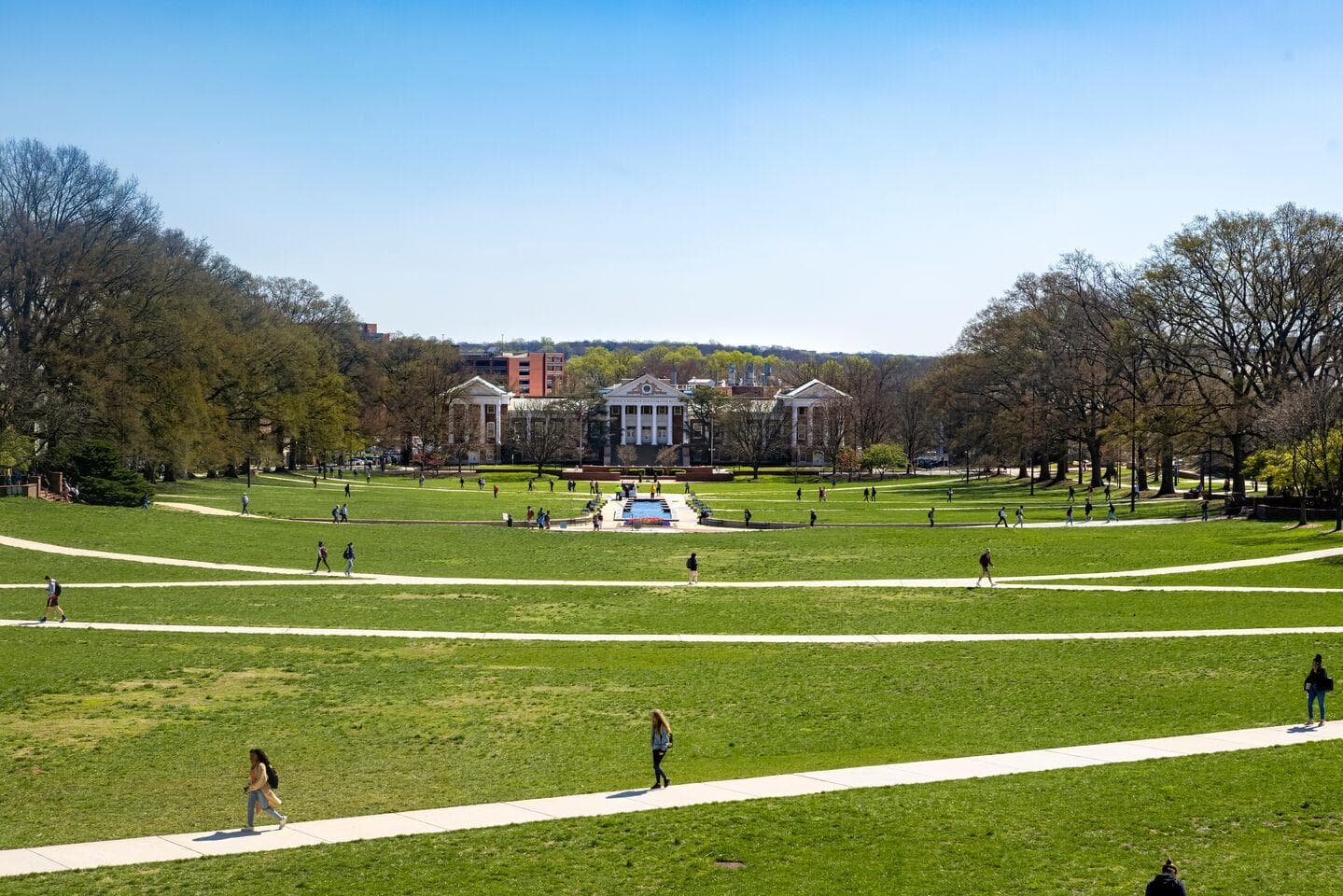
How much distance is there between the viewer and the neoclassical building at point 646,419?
13938cm

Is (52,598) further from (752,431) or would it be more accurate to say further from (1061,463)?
(752,431)

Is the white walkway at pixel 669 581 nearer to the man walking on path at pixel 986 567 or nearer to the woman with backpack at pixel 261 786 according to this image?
the man walking on path at pixel 986 567

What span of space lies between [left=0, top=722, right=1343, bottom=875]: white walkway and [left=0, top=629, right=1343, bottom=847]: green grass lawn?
570 millimetres

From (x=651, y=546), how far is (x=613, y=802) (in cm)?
3712

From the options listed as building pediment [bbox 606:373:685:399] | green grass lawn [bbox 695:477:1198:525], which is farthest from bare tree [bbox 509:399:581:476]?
green grass lawn [bbox 695:477:1198:525]

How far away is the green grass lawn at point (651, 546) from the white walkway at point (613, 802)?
2362 cm

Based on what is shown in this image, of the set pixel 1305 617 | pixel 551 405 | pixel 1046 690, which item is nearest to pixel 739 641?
pixel 1046 690

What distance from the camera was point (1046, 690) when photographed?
26125mm

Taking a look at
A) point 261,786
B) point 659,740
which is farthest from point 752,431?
point 261,786

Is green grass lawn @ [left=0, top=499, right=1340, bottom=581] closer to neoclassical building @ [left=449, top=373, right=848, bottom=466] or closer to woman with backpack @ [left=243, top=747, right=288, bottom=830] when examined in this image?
woman with backpack @ [left=243, top=747, right=288, bottom=830]

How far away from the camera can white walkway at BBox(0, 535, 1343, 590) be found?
1688 inches

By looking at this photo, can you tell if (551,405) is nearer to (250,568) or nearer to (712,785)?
(250,568)

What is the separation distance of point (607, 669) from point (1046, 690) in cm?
962

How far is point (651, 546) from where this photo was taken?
5562 cm
